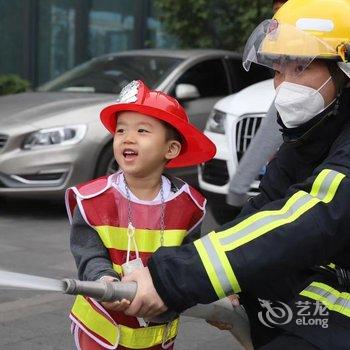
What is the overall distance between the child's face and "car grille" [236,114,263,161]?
4.33 meters

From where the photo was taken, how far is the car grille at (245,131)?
6.94 meters

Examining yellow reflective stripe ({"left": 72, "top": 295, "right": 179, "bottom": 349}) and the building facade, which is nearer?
yellow reflective stripe ({"left": 72, "top": 295, "right": 179, "bottom": 349})

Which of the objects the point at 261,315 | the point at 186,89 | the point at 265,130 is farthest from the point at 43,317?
the point at 186,89

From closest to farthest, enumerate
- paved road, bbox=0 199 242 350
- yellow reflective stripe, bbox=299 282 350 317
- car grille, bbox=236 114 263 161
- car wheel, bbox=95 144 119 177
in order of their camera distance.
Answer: yellow reflective stripe, bbox=299 282 350 317, paved road, bbox=0 199 242 350, car grille, bbox=236 114 263 161, car wheel, bbox=95 144 119 177

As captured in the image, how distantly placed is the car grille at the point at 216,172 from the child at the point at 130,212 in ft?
14.5

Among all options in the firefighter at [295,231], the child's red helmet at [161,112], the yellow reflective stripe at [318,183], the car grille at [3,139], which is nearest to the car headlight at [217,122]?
the car grille at [3,139]

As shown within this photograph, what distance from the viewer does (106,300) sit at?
5.64 feet

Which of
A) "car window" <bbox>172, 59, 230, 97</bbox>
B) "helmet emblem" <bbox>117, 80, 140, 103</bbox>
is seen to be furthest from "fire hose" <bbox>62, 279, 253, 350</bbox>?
"car window" <bbox>172, 59, 230, 97</bbox>

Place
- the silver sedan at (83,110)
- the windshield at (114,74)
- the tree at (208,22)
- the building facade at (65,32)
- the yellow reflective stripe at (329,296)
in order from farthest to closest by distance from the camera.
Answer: the building facade at (65,32), the tree at (208,22), the windshield at (114,74), the silver sedan at (83,110), the yellow reflective stripe at (329,296)

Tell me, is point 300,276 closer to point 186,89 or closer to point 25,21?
point 186,89

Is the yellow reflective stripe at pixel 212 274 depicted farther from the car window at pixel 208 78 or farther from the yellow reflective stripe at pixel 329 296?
the car window at pixel 208 78

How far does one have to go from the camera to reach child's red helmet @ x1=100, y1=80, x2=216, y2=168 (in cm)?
260

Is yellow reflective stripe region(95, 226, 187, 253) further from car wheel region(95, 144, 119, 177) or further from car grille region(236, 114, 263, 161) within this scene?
car wheel region(95, 144, 119, 177)

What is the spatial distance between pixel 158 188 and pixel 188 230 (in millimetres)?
167
